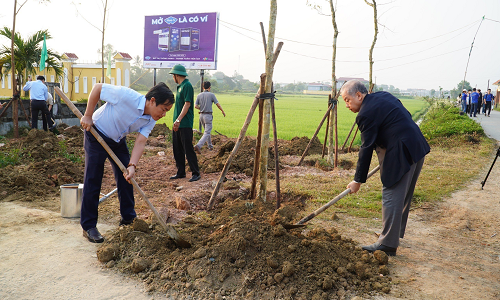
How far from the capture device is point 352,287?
2.98m

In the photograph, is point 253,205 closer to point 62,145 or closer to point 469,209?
point 469,209

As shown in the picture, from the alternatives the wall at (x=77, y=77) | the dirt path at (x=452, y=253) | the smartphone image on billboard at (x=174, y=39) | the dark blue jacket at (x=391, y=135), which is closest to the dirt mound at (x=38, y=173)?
the dark blue jacket at (x=391, y=135)

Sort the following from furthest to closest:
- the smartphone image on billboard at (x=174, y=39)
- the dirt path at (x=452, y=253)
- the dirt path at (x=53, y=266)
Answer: the smartphone image on billboard at (x=174, y=39)
the dirt path at (x=452, y=253)
the dirt path at (x=53, y=266)

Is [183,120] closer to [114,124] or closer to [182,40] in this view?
[114,124]

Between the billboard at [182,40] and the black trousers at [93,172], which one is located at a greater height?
the billboard at [182,40]

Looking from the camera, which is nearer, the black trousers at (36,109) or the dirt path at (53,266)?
the dirt path at (53,266)

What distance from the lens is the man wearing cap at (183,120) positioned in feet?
19.7

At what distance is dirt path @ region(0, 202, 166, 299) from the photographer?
9.25 ft

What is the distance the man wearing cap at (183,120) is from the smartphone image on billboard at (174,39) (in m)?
7.83

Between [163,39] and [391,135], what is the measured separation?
12.0 meters

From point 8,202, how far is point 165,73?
243ft

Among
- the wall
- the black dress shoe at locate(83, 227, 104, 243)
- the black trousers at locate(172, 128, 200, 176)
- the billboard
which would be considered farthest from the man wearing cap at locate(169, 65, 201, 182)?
the wall

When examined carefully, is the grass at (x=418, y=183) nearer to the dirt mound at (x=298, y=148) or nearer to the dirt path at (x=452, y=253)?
→ the dirt path at (x=452, y=253)

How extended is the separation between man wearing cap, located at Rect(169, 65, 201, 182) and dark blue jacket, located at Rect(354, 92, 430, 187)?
11.0 feet
